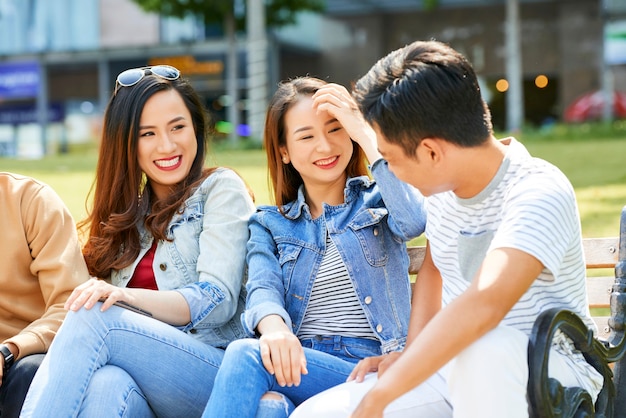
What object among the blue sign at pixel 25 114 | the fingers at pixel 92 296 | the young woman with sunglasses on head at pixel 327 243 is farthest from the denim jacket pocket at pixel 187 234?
the blue sign at pixel 25 114

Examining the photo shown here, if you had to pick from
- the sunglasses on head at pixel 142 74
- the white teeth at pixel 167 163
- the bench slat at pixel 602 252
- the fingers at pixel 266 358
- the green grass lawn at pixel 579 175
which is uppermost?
the sunglasses on head at pixel 142 74

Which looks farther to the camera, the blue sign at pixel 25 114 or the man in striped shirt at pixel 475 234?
the blue sign at pixel 25 114

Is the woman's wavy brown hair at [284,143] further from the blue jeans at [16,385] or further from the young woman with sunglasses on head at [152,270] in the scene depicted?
the blue jeans at [16,385]

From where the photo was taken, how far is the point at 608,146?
12.5m

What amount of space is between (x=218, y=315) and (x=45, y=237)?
719 millimetres

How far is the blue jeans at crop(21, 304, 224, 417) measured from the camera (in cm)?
257

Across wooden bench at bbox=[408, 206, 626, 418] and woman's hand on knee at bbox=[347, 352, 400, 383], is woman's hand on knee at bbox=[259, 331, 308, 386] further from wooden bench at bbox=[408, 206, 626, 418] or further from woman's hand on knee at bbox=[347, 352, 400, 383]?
wooden bench at bbox=[408, 206, 626, 418]

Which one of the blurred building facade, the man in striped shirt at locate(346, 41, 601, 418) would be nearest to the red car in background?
the blurred building facade

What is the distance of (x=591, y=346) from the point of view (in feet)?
7.48

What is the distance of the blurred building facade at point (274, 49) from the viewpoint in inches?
977

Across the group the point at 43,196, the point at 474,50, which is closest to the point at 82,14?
the point at 474,50

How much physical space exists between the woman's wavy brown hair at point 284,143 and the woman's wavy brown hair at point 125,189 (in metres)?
0.34

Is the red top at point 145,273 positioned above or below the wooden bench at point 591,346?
below

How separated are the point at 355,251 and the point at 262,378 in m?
0.62
